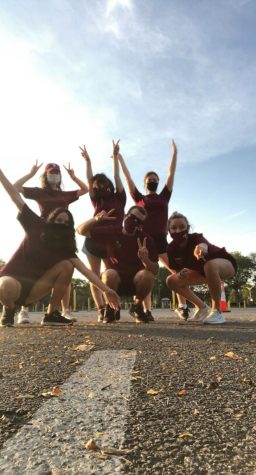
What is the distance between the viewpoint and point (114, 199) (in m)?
6.68

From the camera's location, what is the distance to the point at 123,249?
6.20 meters

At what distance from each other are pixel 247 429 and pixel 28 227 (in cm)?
477

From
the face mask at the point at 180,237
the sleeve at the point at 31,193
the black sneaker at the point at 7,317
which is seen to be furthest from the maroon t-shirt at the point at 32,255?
the face mask at the point at 180,237

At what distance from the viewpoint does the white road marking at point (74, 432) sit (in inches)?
39.6

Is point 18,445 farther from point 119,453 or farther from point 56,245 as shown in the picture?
point 56,245

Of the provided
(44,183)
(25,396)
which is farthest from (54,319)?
(25,396)

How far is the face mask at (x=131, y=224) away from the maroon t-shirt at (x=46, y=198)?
3.75 ft

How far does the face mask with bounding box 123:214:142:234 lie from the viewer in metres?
6.09

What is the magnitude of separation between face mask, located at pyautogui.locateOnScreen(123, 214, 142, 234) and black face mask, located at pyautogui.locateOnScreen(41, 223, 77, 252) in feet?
3.00

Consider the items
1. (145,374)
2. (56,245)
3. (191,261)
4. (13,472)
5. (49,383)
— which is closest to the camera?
(13,472)

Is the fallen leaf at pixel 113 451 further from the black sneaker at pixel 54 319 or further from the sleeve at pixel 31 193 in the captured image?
the sleeve at pixel 31 193

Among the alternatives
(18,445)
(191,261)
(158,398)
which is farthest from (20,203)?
(18,445)

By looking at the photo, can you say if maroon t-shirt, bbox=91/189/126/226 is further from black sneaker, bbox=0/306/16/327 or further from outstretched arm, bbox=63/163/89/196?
black sneaker, bbox=0/306/16/327

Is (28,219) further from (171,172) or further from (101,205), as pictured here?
(171,172)
